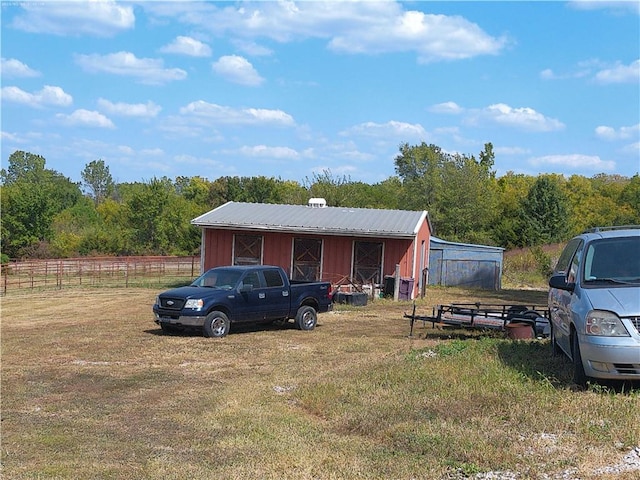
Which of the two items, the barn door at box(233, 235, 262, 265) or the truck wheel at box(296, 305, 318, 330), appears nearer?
the truck wheel at box(296, 305, 318, 330)

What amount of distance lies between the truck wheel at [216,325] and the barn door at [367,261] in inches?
491

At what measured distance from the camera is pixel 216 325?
54.5 feet

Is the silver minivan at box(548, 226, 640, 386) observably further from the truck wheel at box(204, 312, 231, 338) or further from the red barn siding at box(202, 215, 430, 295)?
the red barn siding at box(202, 215, 430, 295)

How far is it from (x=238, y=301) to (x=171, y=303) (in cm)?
154

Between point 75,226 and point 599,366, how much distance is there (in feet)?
243

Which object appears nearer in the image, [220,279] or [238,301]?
[238,301]

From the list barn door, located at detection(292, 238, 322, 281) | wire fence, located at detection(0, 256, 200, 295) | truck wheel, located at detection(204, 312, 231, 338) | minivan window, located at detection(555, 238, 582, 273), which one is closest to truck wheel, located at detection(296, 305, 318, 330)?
truck wheel, located at detection(204, 312, 231, 338)

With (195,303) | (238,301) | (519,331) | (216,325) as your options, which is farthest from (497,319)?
(195,303)

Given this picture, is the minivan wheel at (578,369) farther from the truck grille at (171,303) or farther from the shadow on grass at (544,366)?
the truck grille at (171,303)

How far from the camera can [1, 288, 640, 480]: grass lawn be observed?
257 inches

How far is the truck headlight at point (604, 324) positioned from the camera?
769 cm

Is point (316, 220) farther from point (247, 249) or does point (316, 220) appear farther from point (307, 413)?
point (307, 413)

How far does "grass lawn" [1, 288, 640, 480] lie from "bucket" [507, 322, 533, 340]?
1.56 m

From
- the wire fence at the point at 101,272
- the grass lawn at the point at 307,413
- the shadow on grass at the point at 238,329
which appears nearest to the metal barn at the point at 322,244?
the wire fence at the point at 101,272
